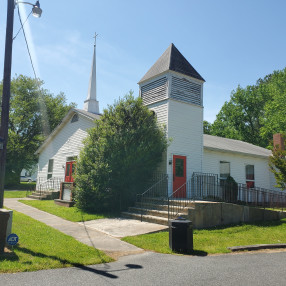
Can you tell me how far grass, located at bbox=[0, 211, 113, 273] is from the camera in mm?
5434

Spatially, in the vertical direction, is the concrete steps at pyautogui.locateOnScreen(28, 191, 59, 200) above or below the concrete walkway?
above

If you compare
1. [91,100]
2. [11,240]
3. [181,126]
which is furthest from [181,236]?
[91,100]

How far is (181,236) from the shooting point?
23.4 ft

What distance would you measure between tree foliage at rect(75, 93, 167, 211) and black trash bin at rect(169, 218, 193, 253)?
5506 mm

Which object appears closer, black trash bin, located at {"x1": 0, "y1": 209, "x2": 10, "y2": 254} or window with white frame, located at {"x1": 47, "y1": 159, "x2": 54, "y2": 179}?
black trash bin, located at {"x1": 0, "y1": 209, "x2": 10, "y2": 254}

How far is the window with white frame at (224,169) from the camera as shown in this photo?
17.6 m

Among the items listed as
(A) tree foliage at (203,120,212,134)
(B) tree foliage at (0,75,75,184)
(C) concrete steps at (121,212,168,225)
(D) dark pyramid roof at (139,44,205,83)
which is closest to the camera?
(C) concrete steps at (121,212,168,225)

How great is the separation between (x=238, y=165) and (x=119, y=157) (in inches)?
392

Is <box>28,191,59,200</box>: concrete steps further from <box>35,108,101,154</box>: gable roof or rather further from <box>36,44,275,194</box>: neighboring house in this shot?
<box>35,108,101,154</box>: gable roof

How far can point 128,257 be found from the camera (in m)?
6.44

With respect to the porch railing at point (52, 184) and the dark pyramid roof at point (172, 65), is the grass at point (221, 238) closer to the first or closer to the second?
the dark pyramid roof at point (172, 65)

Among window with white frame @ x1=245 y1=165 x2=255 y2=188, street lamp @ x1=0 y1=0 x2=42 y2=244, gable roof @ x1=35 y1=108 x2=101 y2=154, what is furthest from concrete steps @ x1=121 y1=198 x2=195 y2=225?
window with white frame @ x1=245 y1=165 x2=255 y2=188

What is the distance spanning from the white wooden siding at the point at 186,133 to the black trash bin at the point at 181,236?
6.83 metres

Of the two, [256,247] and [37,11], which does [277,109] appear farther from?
[37,11]
